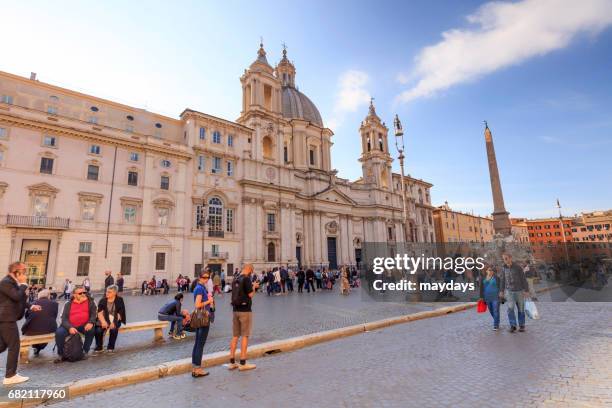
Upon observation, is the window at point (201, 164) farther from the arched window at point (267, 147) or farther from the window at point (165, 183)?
the arched window at point (267, 147)

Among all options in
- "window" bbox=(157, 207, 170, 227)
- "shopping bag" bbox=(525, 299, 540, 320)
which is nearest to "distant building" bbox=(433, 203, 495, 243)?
"window" bbox=(157, 207, 170, 227)

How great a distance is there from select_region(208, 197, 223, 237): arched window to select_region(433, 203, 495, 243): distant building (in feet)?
160

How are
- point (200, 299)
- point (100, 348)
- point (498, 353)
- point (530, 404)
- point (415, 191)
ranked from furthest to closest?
point (415, 191) < point (100, 348) < point (498, 353) < point (200, 299) < point (530, 404)

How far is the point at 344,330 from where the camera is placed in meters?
8.02

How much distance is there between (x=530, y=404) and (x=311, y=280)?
58.6ft

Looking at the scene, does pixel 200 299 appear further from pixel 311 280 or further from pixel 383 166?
pixel 383 166

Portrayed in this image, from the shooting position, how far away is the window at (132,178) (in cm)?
2680

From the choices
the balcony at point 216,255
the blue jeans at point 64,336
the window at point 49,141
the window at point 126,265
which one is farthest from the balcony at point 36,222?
the blue jeans at point 64,336

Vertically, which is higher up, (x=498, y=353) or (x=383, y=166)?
(x=383, y=166)

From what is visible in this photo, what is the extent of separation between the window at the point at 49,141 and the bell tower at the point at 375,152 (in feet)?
133

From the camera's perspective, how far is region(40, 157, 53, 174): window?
23.2 m

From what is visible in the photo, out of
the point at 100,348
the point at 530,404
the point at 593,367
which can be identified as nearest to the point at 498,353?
the point at 593,367

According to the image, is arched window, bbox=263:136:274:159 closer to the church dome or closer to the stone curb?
the church dome

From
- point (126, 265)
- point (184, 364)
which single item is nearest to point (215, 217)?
point (126, 265)
